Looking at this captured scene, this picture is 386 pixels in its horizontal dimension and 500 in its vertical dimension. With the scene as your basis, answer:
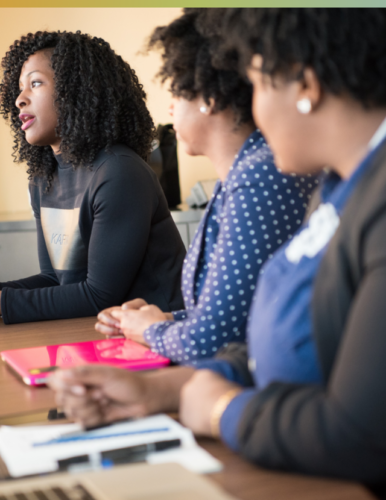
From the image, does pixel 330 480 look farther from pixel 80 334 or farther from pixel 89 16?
pixel 89 16

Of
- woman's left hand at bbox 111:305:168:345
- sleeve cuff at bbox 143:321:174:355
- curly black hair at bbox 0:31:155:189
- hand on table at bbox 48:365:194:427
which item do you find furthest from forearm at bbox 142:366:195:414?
curly black hair at bbox 0:31:155:189

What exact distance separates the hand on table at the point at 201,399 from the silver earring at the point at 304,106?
30 cm

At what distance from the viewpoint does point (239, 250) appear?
0.96 meters

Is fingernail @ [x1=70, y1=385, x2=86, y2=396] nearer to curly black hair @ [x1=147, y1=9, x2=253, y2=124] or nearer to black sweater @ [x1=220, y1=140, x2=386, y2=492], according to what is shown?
black sweater @ [x1=220, y1=140, x2=386, y2=492]

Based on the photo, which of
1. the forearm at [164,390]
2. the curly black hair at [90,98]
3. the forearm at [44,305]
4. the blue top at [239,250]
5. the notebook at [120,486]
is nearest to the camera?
the notebook at [120,486]

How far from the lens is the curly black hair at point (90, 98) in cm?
174

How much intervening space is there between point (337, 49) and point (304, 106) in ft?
0.21

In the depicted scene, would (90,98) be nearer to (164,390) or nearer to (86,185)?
(86,185)

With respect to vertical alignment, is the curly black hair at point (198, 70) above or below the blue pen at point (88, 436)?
above

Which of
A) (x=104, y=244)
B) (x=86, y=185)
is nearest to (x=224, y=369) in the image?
(x=104, y=244)

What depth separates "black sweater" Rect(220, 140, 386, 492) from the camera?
0.52 meters

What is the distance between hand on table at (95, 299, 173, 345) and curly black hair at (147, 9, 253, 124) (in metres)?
0.39

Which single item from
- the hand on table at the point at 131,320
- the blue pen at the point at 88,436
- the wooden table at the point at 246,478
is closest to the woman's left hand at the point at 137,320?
the hand on table at the point at 131,320

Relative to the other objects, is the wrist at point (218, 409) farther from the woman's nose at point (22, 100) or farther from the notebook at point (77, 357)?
the woman's nose at point (22, 100)
